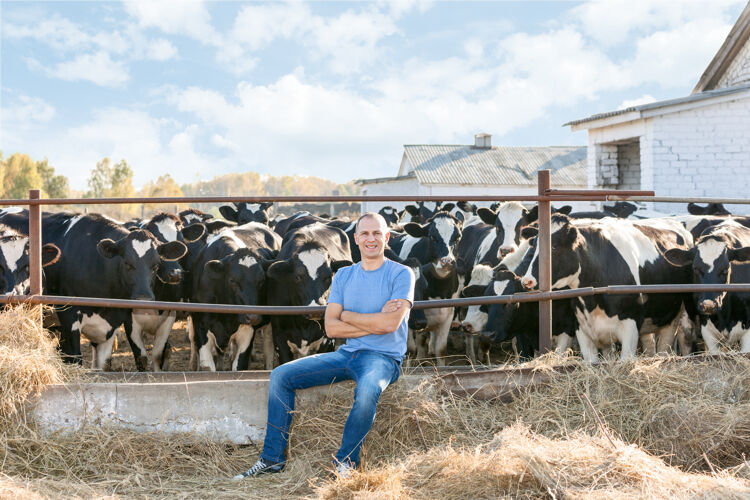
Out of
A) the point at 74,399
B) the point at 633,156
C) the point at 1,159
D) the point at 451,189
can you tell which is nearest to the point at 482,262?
the point at 74,399

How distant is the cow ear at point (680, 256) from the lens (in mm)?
6669

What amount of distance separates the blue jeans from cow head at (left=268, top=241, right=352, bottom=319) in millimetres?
2001

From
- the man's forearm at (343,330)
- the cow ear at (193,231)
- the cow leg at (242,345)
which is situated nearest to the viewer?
the man's forearm at (343,330)

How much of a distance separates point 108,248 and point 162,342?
121 centimetres

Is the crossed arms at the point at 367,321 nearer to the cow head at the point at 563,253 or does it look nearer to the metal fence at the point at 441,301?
the metal fence at the point at 441,301

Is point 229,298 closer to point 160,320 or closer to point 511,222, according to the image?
→ point 160,320

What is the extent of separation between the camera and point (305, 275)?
6559mm

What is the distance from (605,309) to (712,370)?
1.54 m

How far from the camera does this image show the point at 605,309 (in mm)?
6438

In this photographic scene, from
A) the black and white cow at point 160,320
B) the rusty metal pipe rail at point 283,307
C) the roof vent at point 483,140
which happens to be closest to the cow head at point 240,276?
the black and white cow at point 160,320

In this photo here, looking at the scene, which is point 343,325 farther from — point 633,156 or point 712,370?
point 633,156

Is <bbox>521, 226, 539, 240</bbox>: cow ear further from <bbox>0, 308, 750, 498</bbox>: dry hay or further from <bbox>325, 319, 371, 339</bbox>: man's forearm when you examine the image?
<bbox>325, 319, 371, 339</bbox>: man's forearm

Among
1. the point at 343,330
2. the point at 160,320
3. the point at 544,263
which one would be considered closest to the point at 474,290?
the point at 544,263

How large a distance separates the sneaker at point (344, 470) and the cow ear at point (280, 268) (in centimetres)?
276
